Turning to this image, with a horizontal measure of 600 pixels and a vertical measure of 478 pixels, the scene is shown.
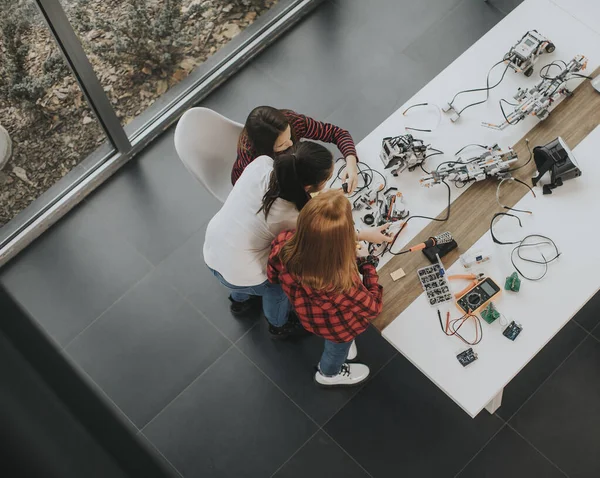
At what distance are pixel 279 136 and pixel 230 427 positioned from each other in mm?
1516

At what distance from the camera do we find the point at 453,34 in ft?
13.3

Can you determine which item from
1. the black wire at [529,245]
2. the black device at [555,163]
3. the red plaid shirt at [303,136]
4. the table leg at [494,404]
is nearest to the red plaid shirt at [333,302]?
the red plaid shirt at [303,136]

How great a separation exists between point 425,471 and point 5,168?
2.62 m

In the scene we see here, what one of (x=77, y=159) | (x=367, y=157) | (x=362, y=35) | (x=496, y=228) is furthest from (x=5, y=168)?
(x=496, y=228)

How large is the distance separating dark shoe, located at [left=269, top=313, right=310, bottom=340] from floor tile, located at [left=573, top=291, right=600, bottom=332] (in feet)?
4.62

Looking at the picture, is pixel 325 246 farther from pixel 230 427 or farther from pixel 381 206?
pixel 230 427

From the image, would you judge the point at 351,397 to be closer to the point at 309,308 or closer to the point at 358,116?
the point at 309,308

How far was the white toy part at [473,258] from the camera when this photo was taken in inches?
101

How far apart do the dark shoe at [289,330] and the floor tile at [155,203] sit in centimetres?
75

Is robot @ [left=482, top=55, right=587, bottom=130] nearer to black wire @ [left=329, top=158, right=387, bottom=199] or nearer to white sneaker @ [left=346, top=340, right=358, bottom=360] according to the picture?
black wire @ [left=329, top=158, right=387, bottom=199]

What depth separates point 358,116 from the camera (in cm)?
388

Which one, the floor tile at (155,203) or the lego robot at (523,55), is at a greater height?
the lego robot at (523,55)

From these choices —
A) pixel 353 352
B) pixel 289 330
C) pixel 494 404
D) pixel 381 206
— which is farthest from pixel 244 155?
pixel 494 404

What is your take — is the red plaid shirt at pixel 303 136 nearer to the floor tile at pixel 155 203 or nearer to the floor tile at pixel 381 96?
the floor tile at pixel 155 203
